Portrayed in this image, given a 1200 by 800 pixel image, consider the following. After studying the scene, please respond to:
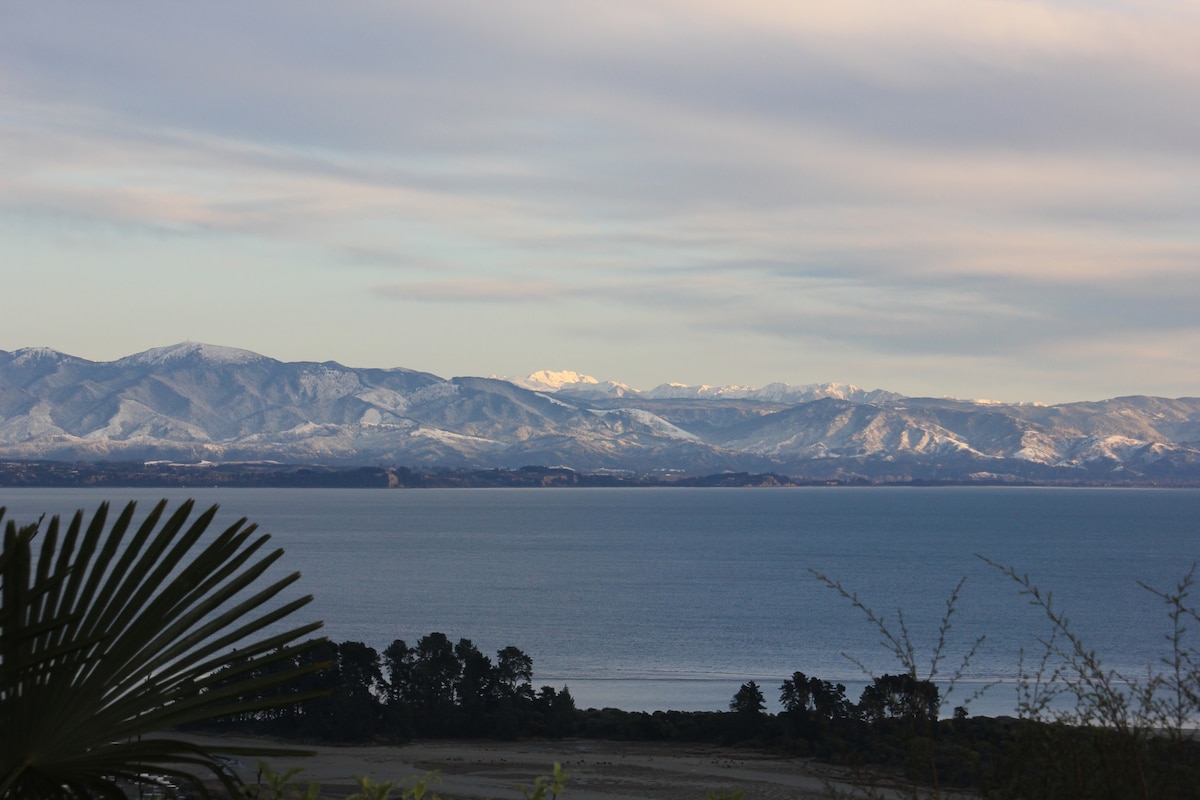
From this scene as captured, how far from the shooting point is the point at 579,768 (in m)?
33.0

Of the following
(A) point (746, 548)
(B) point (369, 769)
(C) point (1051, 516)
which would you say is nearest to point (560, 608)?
(B) point (369, 769)

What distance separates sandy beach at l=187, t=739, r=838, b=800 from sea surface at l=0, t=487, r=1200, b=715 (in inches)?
235

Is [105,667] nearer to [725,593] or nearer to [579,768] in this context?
[579,768]

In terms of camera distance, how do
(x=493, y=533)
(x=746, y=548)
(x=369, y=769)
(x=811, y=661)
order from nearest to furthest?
(x=369, y=769)
(x=811, y=661)
(x=746, y=548)
(x=493, y=533)

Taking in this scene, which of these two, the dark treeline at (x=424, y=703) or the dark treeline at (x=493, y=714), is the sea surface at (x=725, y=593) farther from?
the dark treeline at (x=424, y=703)

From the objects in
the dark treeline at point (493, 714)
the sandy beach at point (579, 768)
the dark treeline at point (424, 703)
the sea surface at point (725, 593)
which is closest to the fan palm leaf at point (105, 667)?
the sea surface at point (725, 593)

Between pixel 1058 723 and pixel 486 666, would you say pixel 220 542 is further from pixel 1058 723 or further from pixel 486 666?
pixel 486 666

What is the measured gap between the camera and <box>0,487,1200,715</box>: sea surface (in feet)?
180

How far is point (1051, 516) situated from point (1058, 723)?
198m

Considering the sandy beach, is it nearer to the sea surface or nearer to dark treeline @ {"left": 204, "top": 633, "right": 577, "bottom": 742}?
dark treeline @ {"left": 204, "top": 633, "right": 577, "bottom": 742}

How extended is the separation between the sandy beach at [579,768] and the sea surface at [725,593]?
19.6 feet

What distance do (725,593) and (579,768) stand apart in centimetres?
5358

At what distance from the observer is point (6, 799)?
319cm

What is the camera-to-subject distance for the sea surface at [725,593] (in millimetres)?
54781
